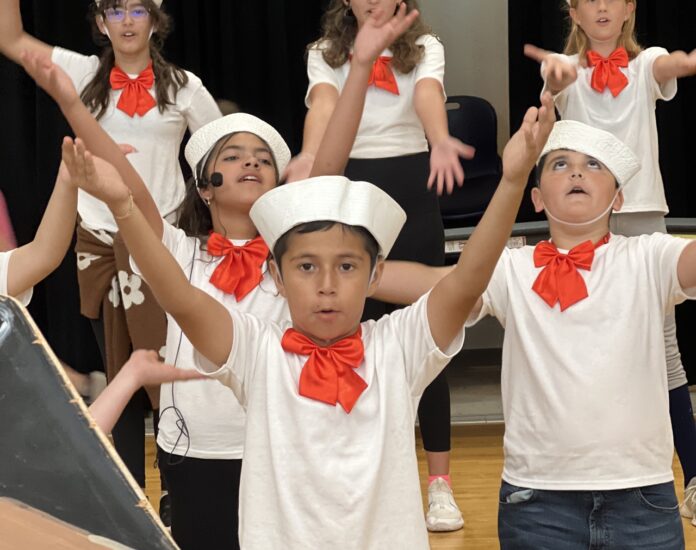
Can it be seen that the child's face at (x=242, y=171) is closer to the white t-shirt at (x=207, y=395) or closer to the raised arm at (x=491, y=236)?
the white t-shirt at (x=207, y=395)

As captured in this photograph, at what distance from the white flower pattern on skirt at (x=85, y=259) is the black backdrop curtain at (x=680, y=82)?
92.6 inches

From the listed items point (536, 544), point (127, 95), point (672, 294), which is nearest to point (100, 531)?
point (536, 544)

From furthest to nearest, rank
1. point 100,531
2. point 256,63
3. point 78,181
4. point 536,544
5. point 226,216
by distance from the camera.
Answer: point 256,63 → point 226,216 → point 536,544 → point 78,181 → point 100,531

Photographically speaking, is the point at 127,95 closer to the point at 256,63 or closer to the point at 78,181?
the point at 78,181

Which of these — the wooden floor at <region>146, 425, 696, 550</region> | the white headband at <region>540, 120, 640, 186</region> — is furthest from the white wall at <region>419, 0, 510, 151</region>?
the white headband at <region>540, 120, 640, 186</region>

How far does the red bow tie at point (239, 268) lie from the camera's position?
2367 millimetres

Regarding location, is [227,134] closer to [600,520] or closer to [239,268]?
[239,268]

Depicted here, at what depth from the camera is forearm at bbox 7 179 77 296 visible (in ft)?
7.09

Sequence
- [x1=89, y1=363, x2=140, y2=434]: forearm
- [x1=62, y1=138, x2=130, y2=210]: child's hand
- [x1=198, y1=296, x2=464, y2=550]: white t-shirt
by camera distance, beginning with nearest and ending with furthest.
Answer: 1. [x1=62, y1=138, x2=130, y2=210]: child's hand
2. [x1=198, y1=296, x2=464, y2=550]: white t-shirt
3. [x1=89, y1=363, x2=140, y2=434]: forearm

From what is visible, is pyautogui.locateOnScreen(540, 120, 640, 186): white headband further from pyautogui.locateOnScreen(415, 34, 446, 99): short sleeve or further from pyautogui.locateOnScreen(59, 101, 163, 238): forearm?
pyautogui.locateOnScreen(59, 101, 163, 238): forearm

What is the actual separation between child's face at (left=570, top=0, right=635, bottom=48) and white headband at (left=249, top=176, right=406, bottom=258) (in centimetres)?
154

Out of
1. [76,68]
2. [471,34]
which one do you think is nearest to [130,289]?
[76,68]

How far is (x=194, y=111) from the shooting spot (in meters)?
3.16

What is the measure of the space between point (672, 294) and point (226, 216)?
98 cm
